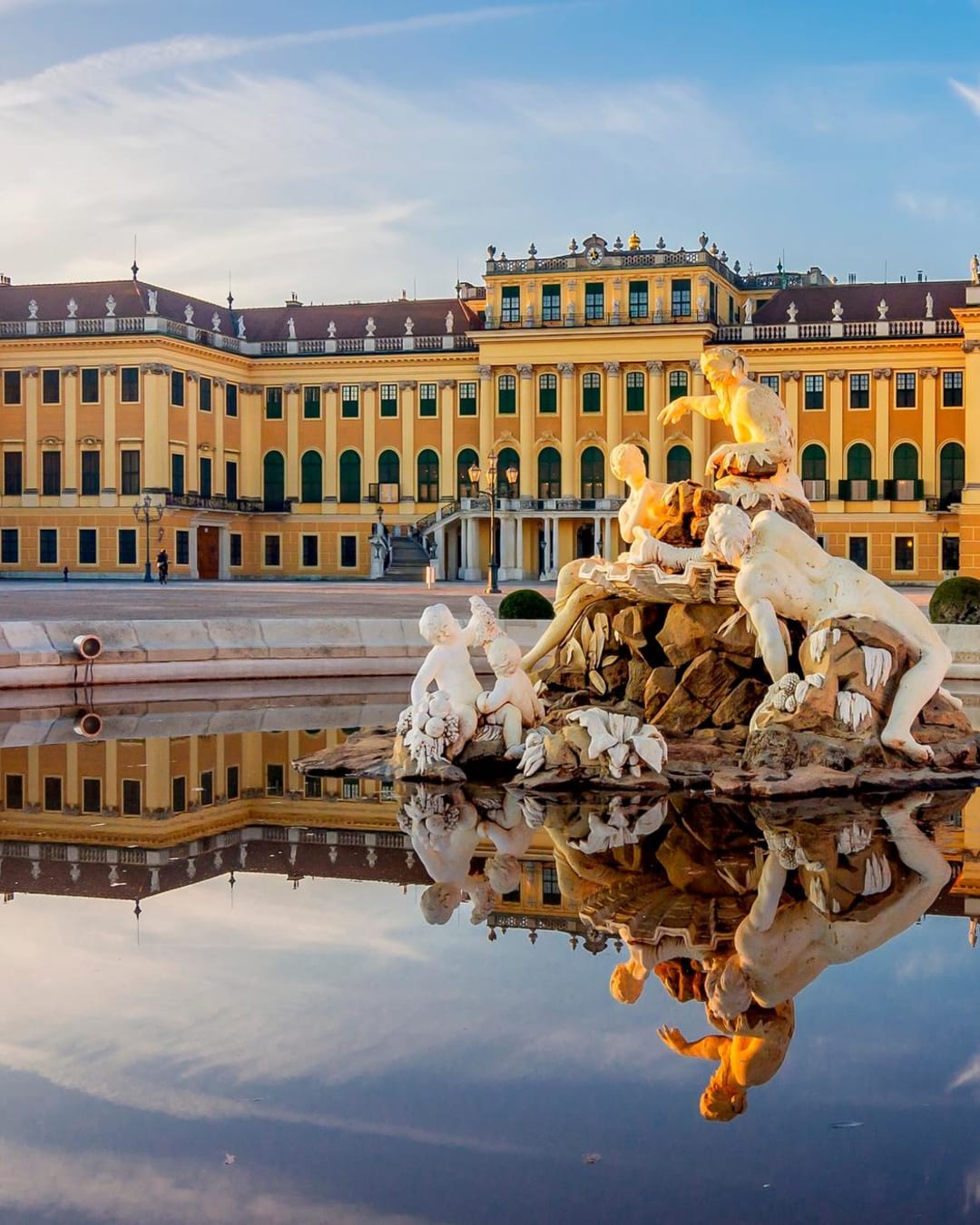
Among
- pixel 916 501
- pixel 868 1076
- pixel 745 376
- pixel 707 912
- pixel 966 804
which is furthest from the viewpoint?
pixel 916 501

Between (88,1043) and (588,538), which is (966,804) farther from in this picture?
(588,538)

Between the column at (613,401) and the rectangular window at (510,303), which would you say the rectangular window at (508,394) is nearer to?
the rectangular window at (510,303)

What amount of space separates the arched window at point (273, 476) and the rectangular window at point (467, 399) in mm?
7286

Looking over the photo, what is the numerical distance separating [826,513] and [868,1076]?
54212mm

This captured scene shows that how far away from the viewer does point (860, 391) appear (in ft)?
A: 189

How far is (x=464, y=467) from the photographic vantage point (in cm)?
6075

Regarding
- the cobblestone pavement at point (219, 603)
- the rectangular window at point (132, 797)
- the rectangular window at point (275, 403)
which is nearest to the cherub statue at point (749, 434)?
the rectangular window at point (132, 797)

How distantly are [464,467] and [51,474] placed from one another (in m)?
15.1

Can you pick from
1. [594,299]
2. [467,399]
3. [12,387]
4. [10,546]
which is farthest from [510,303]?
[10,546]

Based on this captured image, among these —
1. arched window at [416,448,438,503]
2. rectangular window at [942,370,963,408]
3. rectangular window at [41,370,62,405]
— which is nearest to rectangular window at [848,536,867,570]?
rectangular window at [942,370,963,408]

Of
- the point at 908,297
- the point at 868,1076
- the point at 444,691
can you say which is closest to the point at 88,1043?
the point at 868,1076

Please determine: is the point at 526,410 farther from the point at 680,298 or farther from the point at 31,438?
the point at 31,438

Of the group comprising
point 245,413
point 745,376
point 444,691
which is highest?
point 245,413

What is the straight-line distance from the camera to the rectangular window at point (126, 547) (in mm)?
57125
